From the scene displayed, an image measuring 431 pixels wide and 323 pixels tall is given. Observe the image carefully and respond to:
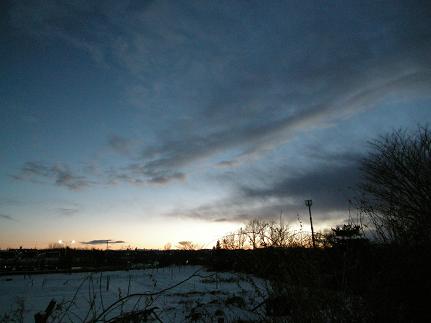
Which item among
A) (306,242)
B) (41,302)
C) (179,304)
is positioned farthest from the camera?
(41,302)

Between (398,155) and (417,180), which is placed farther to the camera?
(398,155)

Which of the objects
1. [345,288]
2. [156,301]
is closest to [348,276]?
[345,288]

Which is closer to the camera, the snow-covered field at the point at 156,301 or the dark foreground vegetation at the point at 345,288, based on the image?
the snow-covered field at the point at 156,301

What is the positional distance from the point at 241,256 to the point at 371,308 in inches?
100

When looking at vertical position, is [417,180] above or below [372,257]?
above

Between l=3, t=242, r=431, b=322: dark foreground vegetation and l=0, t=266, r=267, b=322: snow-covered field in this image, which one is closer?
l=0, t=266, r=267, b=322: snow-covered field

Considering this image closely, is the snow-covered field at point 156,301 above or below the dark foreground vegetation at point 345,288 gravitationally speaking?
below

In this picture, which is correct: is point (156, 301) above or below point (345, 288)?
below

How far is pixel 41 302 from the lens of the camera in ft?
58.6

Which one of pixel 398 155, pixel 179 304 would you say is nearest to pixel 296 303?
pixel 179 304

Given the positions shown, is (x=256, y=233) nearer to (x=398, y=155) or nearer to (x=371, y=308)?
(x=371, y=308)

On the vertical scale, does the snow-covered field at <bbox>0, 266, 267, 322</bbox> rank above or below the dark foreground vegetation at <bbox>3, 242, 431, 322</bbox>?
below

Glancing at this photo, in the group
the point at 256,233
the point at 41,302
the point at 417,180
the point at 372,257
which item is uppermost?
the point at 417,180

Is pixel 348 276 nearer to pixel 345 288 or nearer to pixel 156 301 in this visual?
pixel 345 288
